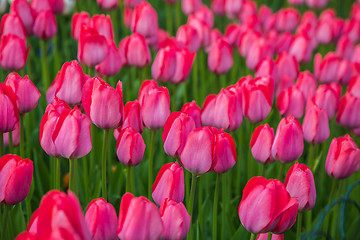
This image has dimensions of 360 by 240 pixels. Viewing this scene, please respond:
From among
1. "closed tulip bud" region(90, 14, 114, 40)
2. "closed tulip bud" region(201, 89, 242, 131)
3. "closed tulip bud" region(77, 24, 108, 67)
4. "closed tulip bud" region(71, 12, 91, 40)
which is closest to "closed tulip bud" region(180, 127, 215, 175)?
"closed tulip bud" region(201, 89, 242, 131)

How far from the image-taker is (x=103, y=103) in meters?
1.43

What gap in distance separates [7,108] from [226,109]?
2.24 ft

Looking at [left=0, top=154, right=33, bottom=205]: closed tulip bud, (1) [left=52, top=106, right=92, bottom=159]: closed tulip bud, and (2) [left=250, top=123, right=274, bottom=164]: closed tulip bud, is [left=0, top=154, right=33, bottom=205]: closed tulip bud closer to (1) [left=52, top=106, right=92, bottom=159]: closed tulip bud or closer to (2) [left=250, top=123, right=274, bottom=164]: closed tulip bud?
(1) [left=52, top=106, right=92, bottom=159]: closed tulip bud

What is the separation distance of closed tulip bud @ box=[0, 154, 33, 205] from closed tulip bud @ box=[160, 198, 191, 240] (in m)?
0.34

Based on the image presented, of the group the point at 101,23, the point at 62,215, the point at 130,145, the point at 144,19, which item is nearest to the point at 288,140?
the point at 130,145

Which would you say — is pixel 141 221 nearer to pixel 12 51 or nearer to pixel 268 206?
pixel 268 206

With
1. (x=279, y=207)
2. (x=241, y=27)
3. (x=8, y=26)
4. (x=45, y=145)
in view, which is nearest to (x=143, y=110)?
(x=45, y=145)

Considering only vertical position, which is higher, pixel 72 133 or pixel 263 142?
pixel 72 133

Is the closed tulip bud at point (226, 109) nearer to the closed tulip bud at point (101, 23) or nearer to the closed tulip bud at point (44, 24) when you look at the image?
the closed tulip bud at point (101, 23)

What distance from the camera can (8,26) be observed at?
2102mm

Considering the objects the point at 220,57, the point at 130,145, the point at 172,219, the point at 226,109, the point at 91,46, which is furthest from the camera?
the point at 220,57

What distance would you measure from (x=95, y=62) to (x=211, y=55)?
704 mm

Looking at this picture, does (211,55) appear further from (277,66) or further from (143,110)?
(143,110)

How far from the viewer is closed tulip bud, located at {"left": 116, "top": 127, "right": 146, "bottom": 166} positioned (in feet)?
4.78
